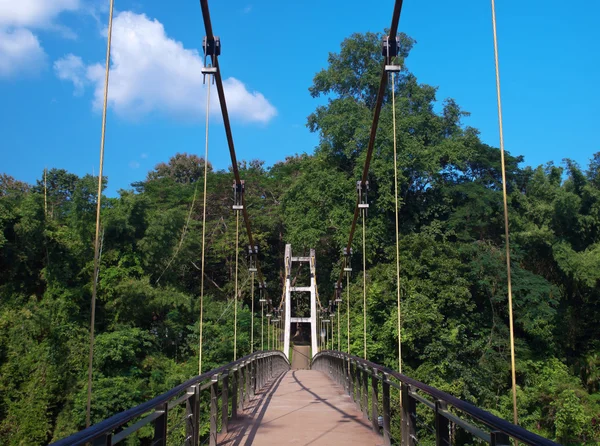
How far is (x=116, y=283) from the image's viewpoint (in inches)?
910

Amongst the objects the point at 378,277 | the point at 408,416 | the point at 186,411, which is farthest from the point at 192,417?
the point at 378,277

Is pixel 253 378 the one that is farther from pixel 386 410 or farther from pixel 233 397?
pixel 386 410

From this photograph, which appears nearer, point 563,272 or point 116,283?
point 563,272

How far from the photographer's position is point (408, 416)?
163 inches

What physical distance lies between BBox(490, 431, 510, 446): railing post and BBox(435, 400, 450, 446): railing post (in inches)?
35.8

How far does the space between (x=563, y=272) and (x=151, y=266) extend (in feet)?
Answer: 50.9

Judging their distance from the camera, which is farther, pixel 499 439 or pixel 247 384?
pixel 247 384

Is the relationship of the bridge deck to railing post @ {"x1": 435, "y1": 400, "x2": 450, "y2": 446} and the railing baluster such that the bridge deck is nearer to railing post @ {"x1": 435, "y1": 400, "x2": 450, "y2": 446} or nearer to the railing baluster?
the railing baluster

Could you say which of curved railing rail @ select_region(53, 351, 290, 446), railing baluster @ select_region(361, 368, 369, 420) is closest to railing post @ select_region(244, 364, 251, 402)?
curved railing rail @ select_region(53, 351, 290, 446)

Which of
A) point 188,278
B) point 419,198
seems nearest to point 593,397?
point 419,198

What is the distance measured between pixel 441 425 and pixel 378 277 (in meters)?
18.0

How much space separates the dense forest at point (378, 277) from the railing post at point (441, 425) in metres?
15.1

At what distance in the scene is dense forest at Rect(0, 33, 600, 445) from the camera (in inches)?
727

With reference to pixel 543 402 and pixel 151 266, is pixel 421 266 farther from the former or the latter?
pixel 151 266
